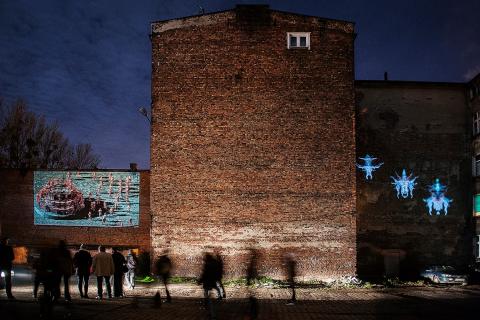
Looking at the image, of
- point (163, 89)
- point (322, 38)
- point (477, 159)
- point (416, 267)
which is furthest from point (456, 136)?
point (163, 89)

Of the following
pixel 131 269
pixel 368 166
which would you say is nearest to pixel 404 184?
pixel 368 166

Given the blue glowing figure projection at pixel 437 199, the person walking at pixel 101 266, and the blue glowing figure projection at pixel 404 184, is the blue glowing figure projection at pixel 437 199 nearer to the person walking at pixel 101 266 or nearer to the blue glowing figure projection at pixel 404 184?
the blue glowing figure projection at pixel 404 184

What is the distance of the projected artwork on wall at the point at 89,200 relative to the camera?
23.7 m

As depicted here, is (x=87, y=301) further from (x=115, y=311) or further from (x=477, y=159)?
(x=477, y=159)

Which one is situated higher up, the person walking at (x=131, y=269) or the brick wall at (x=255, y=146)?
the brick wall at (x=255, y=146)

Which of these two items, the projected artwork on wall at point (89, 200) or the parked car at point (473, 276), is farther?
the projected artwork on wall at point (89, 200)

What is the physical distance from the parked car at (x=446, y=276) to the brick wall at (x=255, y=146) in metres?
4.38

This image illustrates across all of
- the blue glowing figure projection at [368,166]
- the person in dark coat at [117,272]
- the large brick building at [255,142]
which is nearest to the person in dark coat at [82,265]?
the person in dark coat at [117,272]

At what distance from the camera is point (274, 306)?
1487 cm

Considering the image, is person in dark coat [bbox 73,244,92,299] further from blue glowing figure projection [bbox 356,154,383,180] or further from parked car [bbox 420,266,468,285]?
parked car [bbox 420,266,468,285]

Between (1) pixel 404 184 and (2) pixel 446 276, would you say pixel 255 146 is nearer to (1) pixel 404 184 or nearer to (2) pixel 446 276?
(1) pixel 404 184

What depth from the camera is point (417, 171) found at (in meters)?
26.2

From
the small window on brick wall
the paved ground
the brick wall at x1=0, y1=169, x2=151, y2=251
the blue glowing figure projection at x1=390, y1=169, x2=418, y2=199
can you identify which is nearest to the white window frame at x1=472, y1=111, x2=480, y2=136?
the small window on brick wall

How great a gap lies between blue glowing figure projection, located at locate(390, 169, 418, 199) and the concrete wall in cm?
25
